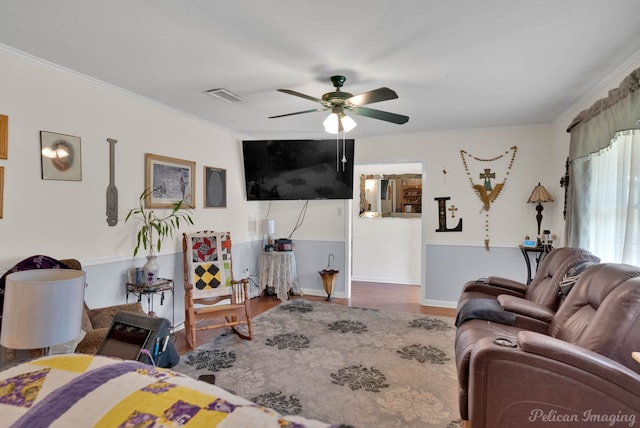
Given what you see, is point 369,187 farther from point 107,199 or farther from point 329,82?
point 107,199

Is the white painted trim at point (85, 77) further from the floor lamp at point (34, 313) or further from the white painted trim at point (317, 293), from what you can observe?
the white painted trim at point (317, 293)

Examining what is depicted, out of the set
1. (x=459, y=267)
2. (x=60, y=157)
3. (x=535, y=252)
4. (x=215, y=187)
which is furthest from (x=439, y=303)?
(x=60, y=157)

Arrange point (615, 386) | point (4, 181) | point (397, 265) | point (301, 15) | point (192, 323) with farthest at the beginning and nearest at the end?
point (397, 265) → point (192, 323) → point (4, 181) → point (301, 15) → point (615, 386)

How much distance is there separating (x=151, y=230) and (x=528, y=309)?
3.36 m

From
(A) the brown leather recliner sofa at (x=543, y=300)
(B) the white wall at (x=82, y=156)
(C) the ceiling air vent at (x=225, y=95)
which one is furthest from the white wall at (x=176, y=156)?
(A) the brown leather recliner sofa at (x=543, y=300)

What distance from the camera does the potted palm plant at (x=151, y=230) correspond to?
123 inches

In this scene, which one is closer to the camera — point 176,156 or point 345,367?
point 345,367

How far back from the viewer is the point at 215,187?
4.36m

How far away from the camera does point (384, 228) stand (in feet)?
20.4

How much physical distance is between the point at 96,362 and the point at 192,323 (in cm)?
243

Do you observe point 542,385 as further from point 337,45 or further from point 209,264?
point 209,264

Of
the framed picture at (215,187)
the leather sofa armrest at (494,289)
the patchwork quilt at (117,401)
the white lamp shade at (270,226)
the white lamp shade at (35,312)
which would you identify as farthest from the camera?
the white lamp shade at (270,226)

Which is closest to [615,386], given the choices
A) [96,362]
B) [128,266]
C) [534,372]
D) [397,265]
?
[534,372]

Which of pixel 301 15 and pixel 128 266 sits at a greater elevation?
pixel 301 15
